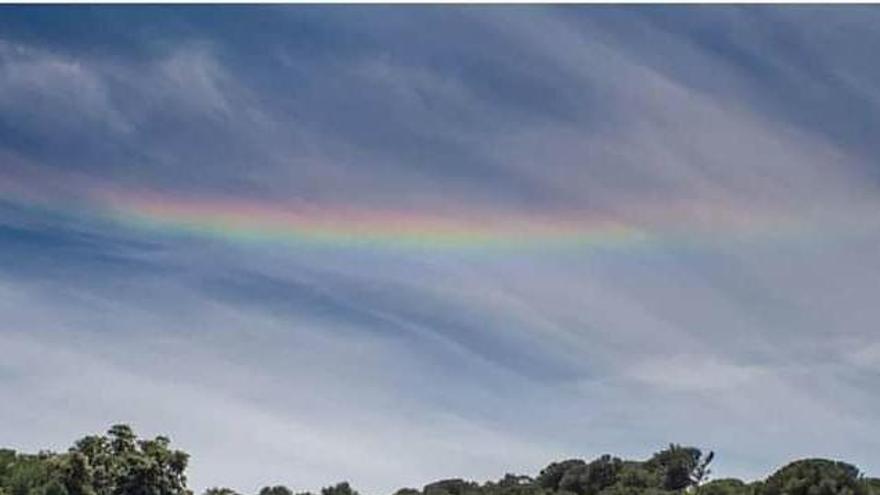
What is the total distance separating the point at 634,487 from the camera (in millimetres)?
112812

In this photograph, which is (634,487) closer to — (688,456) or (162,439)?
(688,456)

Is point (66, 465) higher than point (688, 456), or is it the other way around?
point (688, 456)

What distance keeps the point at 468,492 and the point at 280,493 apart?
78.6 ft

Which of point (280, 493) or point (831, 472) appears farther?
point (280, 493)

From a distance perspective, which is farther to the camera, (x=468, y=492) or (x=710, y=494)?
(x=468, y=492)

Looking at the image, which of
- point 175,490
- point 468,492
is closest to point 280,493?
point 468,492

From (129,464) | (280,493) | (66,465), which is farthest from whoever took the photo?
(280,493)

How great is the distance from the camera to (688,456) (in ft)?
430

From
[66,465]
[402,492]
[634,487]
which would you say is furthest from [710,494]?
[66,465]

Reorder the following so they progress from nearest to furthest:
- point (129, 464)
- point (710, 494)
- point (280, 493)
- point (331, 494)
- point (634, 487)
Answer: point (129, 464), point (710, 494), point (634, 487), point (331, 494), point (280, 493)

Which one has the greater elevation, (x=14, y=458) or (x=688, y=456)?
(x=688, y=456)

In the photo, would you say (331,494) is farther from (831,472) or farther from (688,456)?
(831,472)

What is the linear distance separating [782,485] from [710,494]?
27.5ft

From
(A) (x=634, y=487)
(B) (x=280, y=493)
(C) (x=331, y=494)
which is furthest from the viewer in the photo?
(B) (x=280, y=493)
